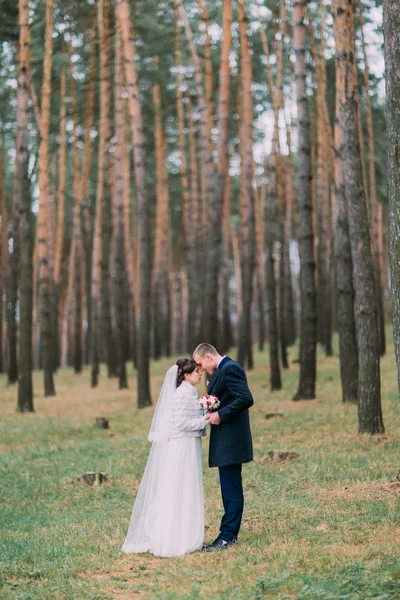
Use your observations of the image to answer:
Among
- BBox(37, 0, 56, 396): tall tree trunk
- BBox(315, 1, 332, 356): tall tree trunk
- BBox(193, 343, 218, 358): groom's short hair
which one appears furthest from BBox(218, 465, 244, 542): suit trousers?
BBox(315, 1, 332, 356): tall tree trunk

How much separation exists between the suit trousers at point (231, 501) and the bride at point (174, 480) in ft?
0.73

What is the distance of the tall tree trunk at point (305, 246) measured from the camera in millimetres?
15727

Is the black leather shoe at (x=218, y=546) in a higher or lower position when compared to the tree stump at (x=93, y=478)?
higher

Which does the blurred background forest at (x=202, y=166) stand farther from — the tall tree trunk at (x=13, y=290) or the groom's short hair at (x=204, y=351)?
the groom's short hair at (x=204, y=351)

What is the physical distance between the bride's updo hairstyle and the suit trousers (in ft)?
2.76

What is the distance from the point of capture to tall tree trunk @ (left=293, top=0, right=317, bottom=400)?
15.7m

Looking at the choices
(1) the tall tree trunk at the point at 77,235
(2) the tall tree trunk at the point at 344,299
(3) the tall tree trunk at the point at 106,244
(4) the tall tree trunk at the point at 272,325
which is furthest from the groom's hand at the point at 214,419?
(1) the tall tree trunk at the point at 77,235

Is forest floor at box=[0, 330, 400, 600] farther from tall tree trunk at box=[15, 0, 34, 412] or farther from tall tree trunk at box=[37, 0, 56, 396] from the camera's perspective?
tall tree trunk at box=[37, 0, 56, 396]

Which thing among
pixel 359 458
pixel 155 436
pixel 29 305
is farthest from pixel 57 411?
pixel 155 436

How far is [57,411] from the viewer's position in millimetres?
18000

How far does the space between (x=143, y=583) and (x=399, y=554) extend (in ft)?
6.28

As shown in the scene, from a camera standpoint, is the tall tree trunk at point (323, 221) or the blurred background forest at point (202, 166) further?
the tall tree trunk at point (323, 221)

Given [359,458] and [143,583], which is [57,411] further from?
[143,583]

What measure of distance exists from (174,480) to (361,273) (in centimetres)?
548
